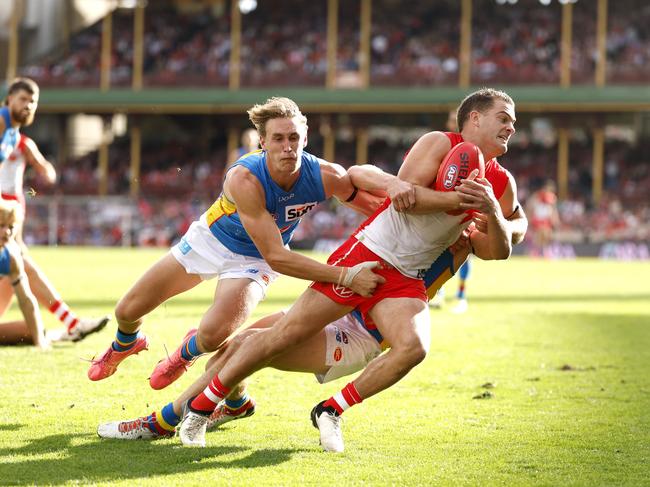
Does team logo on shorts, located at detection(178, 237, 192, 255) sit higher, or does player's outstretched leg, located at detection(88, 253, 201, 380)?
team logo on shorts, located at detection(178, 237, 192, 255)

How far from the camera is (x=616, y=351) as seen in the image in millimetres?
10812

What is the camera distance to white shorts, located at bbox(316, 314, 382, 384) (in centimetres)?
638

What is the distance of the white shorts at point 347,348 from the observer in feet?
20.9

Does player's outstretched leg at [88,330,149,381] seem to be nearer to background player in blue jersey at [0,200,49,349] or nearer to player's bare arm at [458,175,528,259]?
background player in blue jersey at [0,200,49,349]

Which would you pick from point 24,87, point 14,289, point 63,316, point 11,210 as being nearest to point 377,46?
point 24,87

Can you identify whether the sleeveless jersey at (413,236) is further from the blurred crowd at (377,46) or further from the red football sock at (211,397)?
the blurred crowd at (377,46)

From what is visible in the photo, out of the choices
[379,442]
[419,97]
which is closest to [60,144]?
[419,97]

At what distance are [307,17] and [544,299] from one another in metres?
31.7

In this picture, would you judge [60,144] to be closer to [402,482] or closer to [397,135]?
[397,135]

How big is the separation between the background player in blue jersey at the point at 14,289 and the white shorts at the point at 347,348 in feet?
11.2

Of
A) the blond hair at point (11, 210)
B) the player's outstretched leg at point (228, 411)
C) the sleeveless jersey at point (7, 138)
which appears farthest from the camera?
the sleeveless jersey at point (7, 138)

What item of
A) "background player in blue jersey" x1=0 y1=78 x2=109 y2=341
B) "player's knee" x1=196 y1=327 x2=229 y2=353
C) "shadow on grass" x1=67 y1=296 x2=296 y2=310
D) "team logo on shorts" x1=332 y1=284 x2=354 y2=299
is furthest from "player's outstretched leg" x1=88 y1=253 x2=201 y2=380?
"shadow on grass" x1=67 y1=296 x2=296 y2=310

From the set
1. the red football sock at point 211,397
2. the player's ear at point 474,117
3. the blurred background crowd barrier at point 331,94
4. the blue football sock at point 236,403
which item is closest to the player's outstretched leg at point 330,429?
the red football sock at point 211,397

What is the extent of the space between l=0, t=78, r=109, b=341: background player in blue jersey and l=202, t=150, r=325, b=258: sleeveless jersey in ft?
10.2
